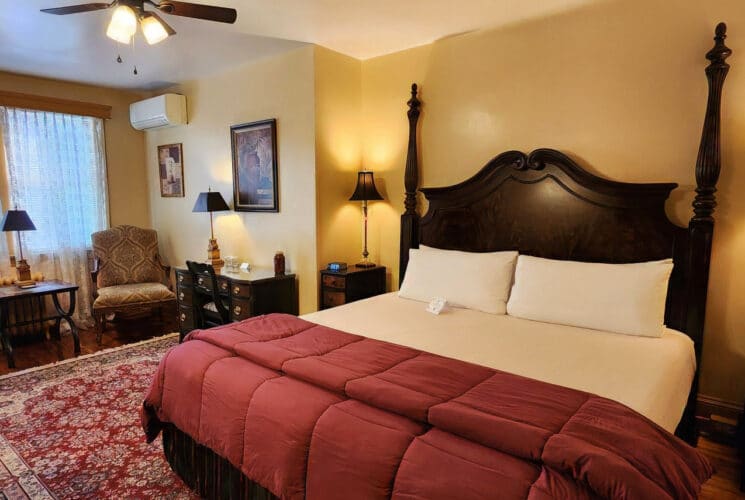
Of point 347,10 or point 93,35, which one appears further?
point 93,35

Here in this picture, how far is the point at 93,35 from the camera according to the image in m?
3.19

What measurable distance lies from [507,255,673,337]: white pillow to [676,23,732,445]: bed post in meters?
0.18

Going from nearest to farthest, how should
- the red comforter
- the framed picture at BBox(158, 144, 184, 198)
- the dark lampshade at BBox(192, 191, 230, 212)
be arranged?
the red comforter → the dark lampshade at BBox(192, 191, 230, 212) → the framed picture at BBox(158, 144, 184, 198)

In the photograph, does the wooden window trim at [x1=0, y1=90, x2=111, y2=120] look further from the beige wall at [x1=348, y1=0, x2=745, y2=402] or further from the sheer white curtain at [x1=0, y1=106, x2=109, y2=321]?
the beige wall at [x1=348, y1=0, x2=745, y2=402]

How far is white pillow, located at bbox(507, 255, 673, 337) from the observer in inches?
87.4

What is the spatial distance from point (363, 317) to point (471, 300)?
0.69 meters

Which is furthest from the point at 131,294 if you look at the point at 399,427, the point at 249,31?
the point at 399,427

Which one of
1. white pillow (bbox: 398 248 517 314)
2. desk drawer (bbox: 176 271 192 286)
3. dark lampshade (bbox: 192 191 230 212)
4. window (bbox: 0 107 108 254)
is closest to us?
white pillow (bbox: 398 248 517 314)

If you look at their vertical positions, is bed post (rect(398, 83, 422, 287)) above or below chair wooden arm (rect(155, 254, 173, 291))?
above

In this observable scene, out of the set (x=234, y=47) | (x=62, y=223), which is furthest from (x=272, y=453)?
(x=62, y=223)

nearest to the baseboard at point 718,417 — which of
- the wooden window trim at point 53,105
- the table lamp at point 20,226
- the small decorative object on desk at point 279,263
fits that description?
the small decorative object on desk at point 279,263

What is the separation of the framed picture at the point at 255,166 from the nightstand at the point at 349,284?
82cm

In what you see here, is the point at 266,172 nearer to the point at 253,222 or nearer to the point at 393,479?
the point at 253,222

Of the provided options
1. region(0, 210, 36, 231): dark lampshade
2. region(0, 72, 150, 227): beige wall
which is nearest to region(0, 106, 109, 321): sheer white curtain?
region(0, 72, 150, 227): beige wall
